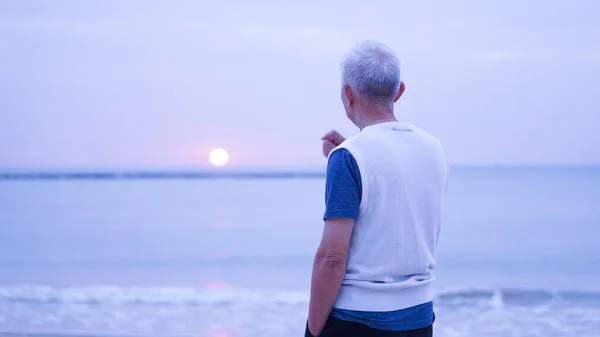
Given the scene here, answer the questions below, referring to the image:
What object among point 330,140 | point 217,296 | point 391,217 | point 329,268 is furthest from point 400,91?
point 217,296

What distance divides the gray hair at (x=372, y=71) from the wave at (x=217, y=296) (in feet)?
20.7

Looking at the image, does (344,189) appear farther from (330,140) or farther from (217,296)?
(217,296)

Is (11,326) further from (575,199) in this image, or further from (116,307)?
(575,199)

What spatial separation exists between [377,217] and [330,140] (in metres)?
0.38

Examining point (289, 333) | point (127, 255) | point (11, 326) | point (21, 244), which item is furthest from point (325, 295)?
point (21, 244)

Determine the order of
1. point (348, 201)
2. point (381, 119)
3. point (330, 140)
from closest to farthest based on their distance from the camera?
point (348, 201) < point (381, 119) < point (330, 140)

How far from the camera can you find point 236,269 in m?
12.4

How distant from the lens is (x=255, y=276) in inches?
453

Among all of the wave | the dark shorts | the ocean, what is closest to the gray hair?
the dark shorts

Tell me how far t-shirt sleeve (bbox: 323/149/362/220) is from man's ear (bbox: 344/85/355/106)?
0.61 ft

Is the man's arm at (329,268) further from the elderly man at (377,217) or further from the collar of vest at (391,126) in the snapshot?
the collar of vest at (391,126)

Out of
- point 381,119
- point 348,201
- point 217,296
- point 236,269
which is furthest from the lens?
point 236,269

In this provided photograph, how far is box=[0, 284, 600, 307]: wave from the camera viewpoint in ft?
25.5

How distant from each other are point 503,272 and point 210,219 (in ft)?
41.5
